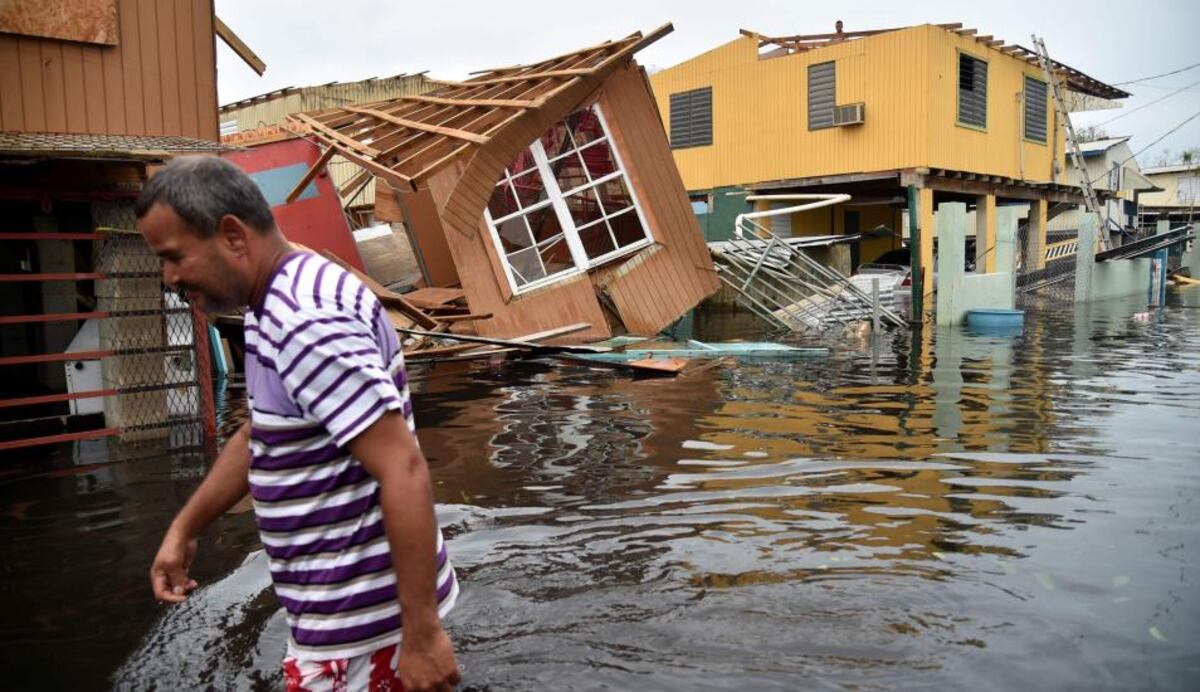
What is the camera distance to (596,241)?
18109 mm

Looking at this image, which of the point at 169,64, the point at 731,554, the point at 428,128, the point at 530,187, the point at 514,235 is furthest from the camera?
the point at 514,235

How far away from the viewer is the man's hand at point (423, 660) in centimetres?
201

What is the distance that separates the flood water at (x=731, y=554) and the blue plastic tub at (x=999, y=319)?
10.1 m

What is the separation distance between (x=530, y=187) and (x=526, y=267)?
1.46 meters

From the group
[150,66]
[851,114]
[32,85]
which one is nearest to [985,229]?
[851,114]

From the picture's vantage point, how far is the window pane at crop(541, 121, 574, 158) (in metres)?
16.8

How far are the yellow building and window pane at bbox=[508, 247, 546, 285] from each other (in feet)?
33.6

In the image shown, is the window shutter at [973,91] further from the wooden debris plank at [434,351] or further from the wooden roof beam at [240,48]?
the wooden roof beam at [240,48]

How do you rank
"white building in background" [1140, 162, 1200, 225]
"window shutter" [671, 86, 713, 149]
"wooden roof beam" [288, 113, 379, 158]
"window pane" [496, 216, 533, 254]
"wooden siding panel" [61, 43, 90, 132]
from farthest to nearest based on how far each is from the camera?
"white building in background" [1140, 162, 1200, 225] → "window shutter" [671, 86, 713, 149] → "window pane" [496, 216, 533, 254] → "wooden roof beam" [288, 113, 379, 158] → "wooden siding panel" [61, 43, 90, 132]

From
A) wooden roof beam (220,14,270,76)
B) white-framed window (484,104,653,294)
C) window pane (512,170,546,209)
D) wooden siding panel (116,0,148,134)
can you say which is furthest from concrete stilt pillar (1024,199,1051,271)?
wooden siding panel (116,0,148,134)

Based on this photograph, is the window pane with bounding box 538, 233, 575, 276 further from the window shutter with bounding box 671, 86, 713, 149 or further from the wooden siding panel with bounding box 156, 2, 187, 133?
the window shutter with bounding box 671, 86, 713, 149

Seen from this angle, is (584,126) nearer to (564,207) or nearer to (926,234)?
(564,207)

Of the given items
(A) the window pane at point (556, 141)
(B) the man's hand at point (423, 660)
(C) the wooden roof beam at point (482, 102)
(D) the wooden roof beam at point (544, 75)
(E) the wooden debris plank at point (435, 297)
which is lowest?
(B) the man's hand at point (423, 660)

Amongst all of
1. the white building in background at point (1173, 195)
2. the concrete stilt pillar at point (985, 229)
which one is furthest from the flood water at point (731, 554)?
the white building in background at point (1173, 195)
